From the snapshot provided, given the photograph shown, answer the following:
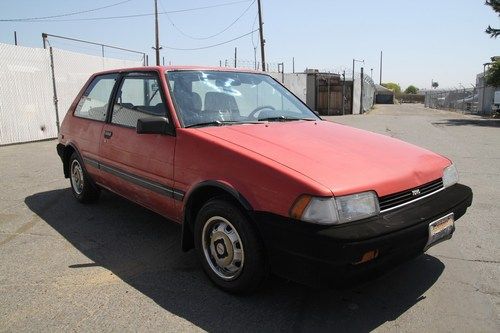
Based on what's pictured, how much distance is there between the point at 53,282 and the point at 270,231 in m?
1.87

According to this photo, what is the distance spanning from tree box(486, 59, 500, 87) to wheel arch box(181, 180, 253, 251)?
24128 mm

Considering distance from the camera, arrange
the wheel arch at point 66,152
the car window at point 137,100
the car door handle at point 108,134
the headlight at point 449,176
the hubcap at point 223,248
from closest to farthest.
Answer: the hubcap at point 223,248 → the headlight at point 449,176 → the car window at point 137,100 → the car door handle at point 108,134 → the wheel arch at point 66,152

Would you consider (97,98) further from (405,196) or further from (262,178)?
(405,196)

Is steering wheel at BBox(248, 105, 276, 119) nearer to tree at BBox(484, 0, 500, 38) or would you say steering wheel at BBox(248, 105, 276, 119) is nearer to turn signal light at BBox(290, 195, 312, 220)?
turn signal light at BBox(290, 195, 312, 220)

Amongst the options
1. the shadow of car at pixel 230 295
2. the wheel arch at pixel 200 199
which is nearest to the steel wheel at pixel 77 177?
the shadow of car at pixel 230 295

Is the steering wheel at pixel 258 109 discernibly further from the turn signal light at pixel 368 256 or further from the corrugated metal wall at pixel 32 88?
the corrugated metal wall at pixel 32 88

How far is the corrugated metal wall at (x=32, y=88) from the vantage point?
37.0 ft

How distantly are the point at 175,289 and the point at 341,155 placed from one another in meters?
1.59

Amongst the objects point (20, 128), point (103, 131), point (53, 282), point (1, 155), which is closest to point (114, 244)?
point (53, 282)

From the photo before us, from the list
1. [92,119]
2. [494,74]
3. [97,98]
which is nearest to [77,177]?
[92,119]

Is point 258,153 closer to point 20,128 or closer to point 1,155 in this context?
point 1,155

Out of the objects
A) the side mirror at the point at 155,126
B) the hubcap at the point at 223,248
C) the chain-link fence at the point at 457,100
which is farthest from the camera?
the chain-link fence at the point at 457,100

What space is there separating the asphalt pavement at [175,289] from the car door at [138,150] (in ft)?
1.61

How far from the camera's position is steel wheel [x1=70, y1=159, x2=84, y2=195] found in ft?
17.8
